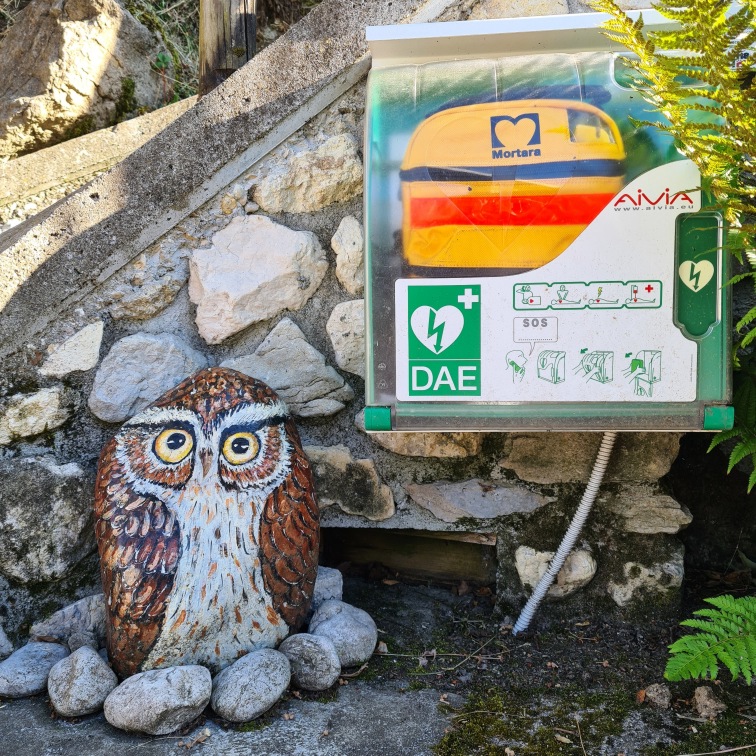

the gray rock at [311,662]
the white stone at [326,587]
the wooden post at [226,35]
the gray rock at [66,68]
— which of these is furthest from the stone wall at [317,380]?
the gray rock at [66,68]

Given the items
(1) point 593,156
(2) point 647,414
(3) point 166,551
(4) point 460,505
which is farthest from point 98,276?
(2) point 647,414

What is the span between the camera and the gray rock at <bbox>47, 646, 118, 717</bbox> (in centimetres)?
196

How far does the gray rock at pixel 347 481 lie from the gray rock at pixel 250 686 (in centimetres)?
61

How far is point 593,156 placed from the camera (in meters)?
1.86

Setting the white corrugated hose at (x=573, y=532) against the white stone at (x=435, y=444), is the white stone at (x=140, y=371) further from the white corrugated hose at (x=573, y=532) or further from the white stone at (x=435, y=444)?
the white corrugated hose at (x=573, y=532)

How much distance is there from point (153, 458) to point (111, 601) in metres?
0.40

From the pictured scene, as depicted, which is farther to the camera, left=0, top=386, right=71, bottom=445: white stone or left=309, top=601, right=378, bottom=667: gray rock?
left=0, top=386, right=71, bottom=445: white stone

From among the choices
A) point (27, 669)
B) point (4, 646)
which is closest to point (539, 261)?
point (27, 669)

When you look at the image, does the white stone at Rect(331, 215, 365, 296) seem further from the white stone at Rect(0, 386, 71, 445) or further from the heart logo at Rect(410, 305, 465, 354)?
the white stone at Rect(0, 386, 71, 445)

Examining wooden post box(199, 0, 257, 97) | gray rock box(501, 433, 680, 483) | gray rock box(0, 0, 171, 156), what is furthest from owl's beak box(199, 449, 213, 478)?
gray rock box(0, 0, 171, 156)

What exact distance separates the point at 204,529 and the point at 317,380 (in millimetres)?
630

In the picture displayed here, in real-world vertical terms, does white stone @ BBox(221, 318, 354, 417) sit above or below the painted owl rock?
above

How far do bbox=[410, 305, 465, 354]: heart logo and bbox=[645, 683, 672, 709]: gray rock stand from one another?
111 cm

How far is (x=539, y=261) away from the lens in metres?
1.88
